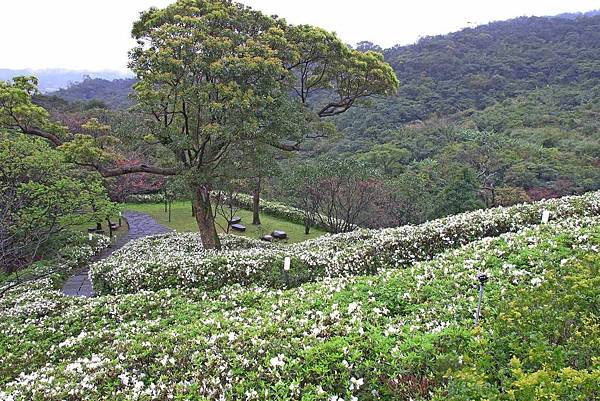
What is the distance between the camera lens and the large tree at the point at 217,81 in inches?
401

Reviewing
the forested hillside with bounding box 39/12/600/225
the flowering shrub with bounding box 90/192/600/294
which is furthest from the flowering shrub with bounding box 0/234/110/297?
the forested hillside with bounding box 39/12/600/225

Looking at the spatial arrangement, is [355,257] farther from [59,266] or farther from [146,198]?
[146,198]

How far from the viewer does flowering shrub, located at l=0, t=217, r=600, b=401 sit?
115 inches

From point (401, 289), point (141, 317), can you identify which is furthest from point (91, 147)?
point (401, 289)

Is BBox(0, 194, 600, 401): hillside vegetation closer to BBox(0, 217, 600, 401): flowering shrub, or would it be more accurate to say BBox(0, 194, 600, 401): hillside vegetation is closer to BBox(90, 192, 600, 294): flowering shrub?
BBox(0, 217, 600, 401): flowering shrub

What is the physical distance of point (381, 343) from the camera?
11.7ft

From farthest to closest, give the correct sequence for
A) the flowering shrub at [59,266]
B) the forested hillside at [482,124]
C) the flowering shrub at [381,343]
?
the forested hillside at [482,124], the flowering shrub at [59,266], the flowering shrub at [381,343]

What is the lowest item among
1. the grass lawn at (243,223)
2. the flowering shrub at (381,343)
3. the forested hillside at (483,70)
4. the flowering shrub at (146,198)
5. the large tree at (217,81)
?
the flowering shrub at (146,198)

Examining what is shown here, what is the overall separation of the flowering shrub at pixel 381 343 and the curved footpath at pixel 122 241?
6.74 m

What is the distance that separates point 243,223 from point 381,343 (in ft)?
67.5

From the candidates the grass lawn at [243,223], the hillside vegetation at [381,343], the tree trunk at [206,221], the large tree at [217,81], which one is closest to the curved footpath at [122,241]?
the grass lawn at [243,223]

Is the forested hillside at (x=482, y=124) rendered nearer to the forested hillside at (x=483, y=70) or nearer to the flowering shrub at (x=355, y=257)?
the forested hillside at (x=483, y=70)

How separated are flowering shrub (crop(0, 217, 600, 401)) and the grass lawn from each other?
46.3 ft

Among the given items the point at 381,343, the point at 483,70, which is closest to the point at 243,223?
the point at 381,343
